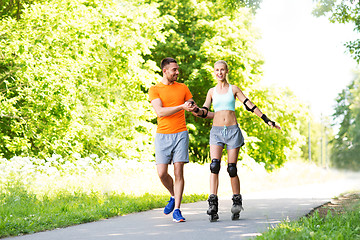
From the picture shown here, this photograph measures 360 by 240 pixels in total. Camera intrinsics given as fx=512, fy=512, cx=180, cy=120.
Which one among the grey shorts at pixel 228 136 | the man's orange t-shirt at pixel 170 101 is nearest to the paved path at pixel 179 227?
the grey shorts at pixel 228 136

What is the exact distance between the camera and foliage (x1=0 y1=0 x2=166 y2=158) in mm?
15562

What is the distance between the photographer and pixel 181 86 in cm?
720

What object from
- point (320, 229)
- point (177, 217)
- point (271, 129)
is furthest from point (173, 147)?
point (271, 129)

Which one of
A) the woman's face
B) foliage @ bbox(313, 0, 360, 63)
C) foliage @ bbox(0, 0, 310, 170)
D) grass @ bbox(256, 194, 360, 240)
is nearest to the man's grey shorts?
the woman's face

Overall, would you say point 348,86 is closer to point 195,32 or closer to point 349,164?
point 349,164

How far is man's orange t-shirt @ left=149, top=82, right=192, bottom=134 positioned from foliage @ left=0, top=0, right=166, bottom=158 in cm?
872

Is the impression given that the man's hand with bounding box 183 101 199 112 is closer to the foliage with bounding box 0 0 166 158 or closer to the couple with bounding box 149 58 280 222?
the couple with bounding box 149 58 280 222

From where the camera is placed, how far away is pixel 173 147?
7062 mm

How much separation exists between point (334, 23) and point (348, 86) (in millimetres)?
10205

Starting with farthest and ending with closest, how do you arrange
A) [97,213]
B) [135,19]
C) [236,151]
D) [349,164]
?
[135,19]
[97,213]
[236,151]
[349,164]

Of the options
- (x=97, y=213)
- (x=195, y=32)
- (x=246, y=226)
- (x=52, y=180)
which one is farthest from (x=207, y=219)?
(x=195, y=32)

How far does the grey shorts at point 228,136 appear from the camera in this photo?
7102 mm

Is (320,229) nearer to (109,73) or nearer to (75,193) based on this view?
(75,193)

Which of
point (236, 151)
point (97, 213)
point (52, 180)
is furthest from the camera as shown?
point (52, 180)
